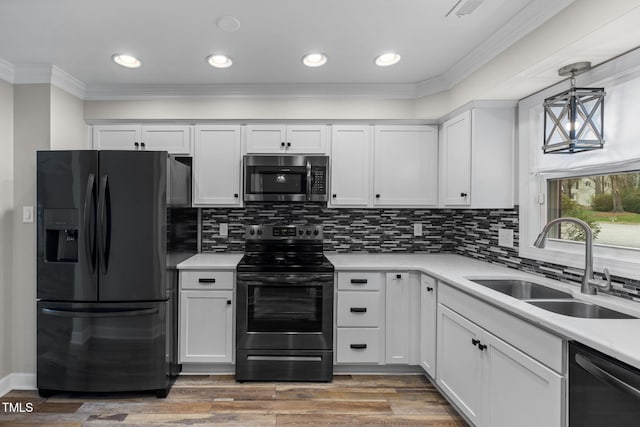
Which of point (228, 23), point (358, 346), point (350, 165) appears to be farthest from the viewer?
point (350, 165)

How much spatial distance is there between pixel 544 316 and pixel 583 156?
114 centimetres

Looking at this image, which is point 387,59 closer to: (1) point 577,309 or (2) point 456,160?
(2) point 456,160

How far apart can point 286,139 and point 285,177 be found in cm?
35

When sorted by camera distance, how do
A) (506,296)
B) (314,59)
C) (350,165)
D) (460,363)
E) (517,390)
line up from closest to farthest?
(517,390)
(506,296)
(460,363)
(314,59)
(350,165)

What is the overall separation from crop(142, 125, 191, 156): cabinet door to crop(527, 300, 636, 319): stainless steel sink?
278 centimetres

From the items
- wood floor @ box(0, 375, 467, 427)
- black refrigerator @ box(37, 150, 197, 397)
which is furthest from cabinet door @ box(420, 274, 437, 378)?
black refrigerator @ box(37, 150, 197, 397)

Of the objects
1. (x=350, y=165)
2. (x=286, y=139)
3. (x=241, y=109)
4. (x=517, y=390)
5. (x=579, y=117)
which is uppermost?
(x=241, y=109)

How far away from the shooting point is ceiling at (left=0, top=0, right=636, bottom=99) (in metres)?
1.82

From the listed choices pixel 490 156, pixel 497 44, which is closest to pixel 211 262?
pixel 490 156

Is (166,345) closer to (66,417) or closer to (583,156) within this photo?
(66,417)

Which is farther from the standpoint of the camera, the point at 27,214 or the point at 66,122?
the point at 66,122

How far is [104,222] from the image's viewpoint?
2312 millimetres

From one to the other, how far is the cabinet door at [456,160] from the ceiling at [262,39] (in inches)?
13.5

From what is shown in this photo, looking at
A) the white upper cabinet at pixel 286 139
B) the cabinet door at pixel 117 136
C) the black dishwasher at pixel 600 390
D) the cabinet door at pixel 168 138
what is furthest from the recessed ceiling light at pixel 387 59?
the cabinet door at pixel 117 136
